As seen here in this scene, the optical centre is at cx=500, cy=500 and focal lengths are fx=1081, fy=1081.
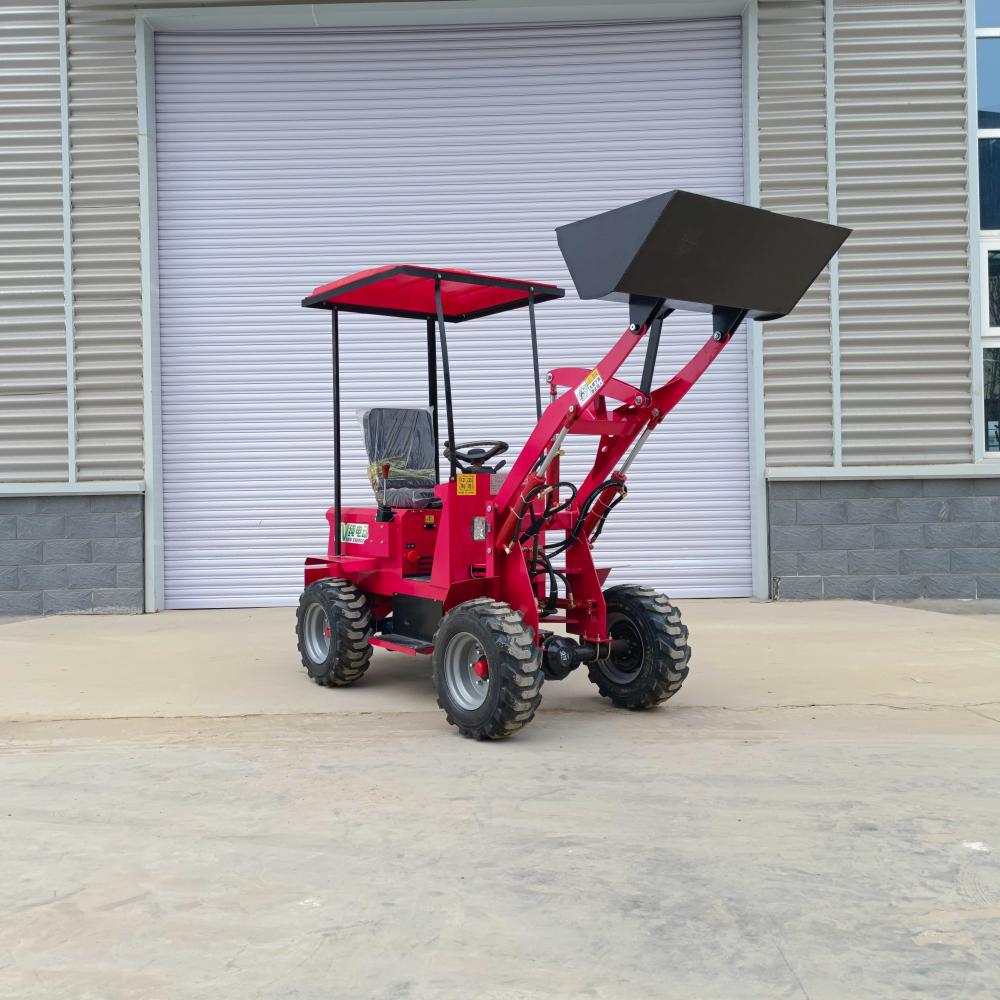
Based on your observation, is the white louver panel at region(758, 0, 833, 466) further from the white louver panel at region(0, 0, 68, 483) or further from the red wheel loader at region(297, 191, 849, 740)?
the white louver panel at region(0, 0, 68, 483)

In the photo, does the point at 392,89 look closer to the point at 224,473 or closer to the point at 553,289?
the point at 224,473

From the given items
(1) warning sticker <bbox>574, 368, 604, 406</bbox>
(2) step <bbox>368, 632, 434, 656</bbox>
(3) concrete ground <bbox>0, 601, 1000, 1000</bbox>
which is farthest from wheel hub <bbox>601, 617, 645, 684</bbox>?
(1) warning sticker <bbox>574, 368, 604, 406</bbox>

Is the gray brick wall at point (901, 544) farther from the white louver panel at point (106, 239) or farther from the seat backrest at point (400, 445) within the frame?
the white louver panel at point (106, 239)

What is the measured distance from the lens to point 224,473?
11.7 metres

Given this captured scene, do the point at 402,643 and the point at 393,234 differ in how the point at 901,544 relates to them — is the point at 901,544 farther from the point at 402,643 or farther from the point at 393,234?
the point at 402,643

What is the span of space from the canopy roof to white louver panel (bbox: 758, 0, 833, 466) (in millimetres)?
4751

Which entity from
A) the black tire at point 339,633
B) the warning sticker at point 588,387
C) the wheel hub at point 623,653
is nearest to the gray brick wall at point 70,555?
the black tire at point 339,633

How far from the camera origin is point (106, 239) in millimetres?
11500

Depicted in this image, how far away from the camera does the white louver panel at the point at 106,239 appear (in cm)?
1141

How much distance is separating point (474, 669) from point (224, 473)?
657 cm

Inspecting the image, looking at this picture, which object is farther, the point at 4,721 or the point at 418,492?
the point at 418,492

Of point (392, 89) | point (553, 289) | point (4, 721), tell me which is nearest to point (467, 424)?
point (392, 89)

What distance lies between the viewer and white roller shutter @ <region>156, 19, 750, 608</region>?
11648 mm

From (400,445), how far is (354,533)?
0.69 metres
